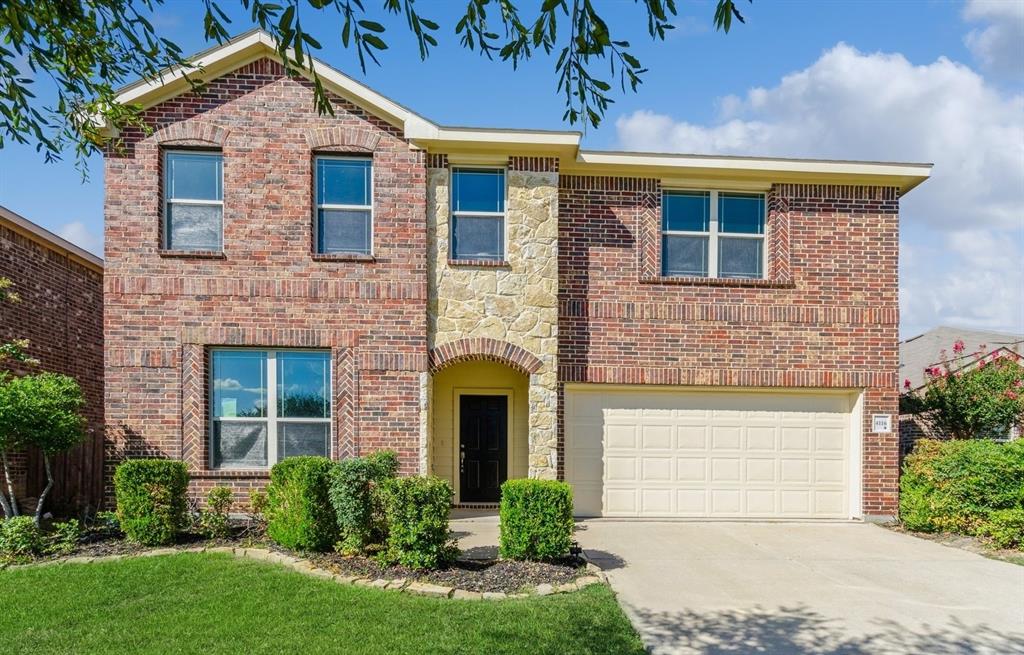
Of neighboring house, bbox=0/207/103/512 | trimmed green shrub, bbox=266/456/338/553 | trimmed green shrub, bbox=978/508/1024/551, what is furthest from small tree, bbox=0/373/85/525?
trimmed green shrub, bbox=978/508/1024/551

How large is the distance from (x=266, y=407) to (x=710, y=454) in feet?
23.8

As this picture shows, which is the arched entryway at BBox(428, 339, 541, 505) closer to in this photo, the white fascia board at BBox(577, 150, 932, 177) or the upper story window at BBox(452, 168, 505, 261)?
the upper story window at BBox(452, 168, 505, 261)

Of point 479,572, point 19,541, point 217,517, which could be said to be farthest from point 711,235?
point 19,541

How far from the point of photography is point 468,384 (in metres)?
12.1

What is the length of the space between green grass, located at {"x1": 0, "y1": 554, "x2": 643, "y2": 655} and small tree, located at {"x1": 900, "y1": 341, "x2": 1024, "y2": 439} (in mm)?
8257

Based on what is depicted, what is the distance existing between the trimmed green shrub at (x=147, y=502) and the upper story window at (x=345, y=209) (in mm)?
3911

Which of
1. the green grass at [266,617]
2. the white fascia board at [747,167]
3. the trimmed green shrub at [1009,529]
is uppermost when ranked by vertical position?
the white fascia board at [747,167]

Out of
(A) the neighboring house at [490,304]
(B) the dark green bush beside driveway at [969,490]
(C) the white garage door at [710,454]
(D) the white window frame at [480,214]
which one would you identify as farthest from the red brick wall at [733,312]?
(D) the white window frame at [480,214]

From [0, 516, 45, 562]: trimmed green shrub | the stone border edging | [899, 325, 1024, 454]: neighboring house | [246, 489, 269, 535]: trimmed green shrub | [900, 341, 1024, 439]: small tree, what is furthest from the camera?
[899, 325, 1024, 454]: neighboring house

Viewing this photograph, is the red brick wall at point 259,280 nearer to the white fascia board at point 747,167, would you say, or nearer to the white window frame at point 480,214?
the white window frame at point 480,214

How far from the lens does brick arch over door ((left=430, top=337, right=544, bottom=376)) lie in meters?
10.5

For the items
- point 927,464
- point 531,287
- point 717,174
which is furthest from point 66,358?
point 927,464

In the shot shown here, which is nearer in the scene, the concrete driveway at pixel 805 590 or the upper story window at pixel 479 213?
the concrete driveway at pixel 805 590

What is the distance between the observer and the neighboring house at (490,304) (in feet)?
33.2
